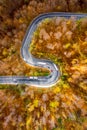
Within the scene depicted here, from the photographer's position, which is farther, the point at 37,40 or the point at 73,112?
the point at 37,40

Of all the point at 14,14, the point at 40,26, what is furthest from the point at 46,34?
the point at 14,14

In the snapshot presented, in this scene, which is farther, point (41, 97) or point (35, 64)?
point (35, 64)

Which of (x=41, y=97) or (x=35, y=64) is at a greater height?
(x=35, y=64)

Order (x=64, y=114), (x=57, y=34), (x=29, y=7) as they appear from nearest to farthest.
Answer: (x=64, y=114), (x=57, y=34), (x=29, y=7)

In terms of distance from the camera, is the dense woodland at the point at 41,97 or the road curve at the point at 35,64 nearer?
the dense woodland at the point at 41,97

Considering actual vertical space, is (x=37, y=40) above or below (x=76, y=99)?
above

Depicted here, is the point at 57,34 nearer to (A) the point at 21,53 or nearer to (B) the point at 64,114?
(A) the point at 21,53

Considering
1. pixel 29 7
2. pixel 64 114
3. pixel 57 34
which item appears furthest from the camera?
pixel 29 7

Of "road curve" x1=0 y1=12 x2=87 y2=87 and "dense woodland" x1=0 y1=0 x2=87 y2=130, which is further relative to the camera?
"road curve" x1=0 y1=12 x2=87 y2=87
